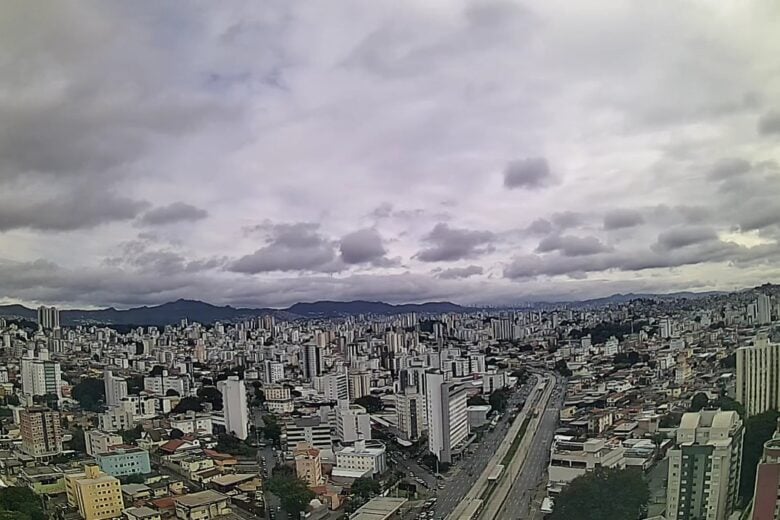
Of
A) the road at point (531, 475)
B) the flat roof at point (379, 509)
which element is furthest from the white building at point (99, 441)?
the road at point (531, 475)

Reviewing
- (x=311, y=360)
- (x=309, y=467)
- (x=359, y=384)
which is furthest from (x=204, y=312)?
(x=311, y=360)

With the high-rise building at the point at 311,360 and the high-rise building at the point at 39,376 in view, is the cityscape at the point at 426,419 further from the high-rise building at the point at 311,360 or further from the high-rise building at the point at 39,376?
the high-rise building at the point at 311,360

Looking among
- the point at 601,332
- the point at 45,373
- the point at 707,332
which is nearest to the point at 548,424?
the point at 601,332

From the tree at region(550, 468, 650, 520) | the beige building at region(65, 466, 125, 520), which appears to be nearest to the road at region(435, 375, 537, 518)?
the tree at region(550, 468, 650, 520)

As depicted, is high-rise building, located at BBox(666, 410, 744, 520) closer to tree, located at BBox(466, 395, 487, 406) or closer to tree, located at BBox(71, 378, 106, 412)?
tree, located at BBox(466, 395, 487, 406)

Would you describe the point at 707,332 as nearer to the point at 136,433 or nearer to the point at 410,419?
the point at 410,419

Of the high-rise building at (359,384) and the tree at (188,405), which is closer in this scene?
the tree at (188,405)
